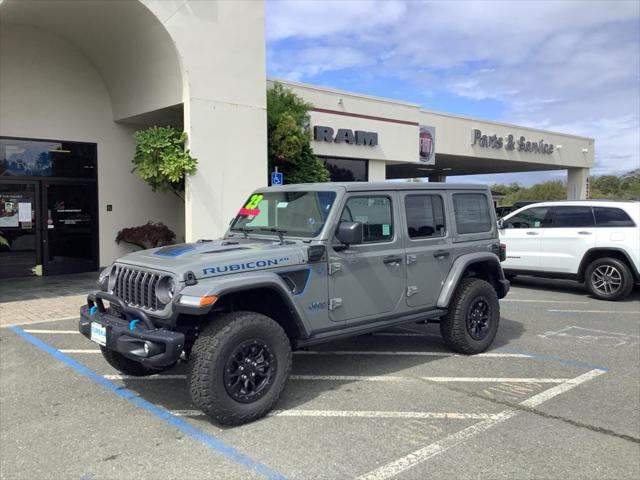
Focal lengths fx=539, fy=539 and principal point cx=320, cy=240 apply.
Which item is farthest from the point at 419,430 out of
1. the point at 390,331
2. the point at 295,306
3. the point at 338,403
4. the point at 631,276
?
the point at 631,276

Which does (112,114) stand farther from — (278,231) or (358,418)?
(358,418)

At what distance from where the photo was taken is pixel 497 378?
5234 mm

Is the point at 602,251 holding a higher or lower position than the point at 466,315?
higher

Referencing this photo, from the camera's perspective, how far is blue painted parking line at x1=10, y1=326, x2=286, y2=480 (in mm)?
3502

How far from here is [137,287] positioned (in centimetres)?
433

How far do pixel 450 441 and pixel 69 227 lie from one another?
11.3m

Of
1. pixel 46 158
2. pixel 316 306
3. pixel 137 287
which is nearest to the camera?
pixel 137 287

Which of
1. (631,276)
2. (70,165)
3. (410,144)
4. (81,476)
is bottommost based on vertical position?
(81,476)

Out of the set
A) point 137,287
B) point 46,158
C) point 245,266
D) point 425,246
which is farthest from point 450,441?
point 46,158

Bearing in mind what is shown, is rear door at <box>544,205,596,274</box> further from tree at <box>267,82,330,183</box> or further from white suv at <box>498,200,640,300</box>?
tree at <box>267,82,330,183</box>

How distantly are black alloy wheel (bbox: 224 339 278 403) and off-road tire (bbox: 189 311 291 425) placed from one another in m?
0.02

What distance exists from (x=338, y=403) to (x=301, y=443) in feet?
2.67

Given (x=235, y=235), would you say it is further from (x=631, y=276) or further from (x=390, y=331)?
(x=631, y=276)

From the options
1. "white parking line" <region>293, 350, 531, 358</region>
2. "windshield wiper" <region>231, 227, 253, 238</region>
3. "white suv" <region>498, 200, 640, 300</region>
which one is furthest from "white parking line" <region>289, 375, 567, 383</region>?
"white suv" <region>498, 200, 640, 300</region>
